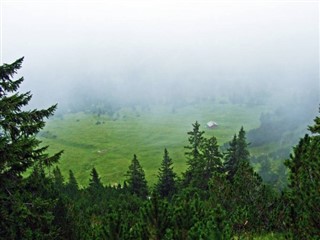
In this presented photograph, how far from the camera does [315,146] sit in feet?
39.8

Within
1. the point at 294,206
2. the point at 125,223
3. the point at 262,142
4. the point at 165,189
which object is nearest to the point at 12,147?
the point at 125,223

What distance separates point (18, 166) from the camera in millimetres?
16203

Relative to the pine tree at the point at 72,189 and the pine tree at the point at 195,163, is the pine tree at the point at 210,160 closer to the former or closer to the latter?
the pine tree at the point at 195,163

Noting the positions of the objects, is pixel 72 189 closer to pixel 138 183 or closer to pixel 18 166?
pixel 138 183

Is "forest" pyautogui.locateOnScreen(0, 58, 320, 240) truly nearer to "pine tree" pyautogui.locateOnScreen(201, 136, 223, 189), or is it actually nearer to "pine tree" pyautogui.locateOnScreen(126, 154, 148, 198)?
"pine tree" pyautogui.locateOnScreen(201, 136, 223, 189)

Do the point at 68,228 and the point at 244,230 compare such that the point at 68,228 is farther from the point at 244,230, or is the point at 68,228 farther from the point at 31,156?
the point at 244,230

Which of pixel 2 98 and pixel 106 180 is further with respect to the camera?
pixel 106 180

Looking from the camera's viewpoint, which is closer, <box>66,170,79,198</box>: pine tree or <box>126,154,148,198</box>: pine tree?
<box>66,170,79,198</box>: pine tree

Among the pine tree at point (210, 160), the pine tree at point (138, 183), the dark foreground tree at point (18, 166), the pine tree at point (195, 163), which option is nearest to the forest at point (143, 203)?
the dark foreground tree at point (18, 166)

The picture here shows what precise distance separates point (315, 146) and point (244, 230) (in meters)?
4.45

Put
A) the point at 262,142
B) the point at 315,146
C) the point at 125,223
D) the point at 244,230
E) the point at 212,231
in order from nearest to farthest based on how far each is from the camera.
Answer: the point at 212,231
the point at 125,223
the point at 315,146
the point at 244,230
the point at 262,142

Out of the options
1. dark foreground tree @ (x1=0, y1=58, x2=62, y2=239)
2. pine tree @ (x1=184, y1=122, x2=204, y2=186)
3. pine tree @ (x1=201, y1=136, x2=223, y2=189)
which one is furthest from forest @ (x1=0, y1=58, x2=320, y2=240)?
pine tree @ (x1=184, y1=122, x2=204, y2=186)

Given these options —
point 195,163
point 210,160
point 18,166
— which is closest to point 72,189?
point 195,163

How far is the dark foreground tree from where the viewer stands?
14.7 meters
